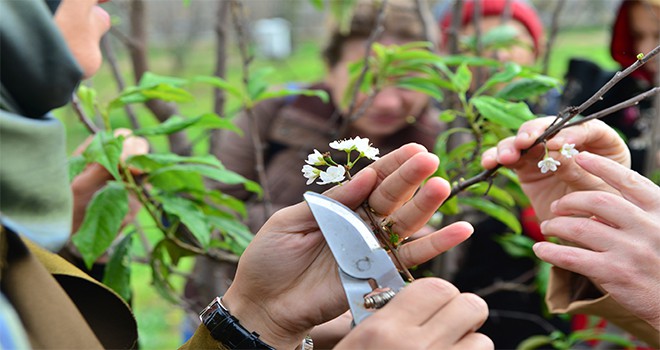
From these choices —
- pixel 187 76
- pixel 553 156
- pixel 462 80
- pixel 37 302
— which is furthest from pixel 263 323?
pixel 187 76

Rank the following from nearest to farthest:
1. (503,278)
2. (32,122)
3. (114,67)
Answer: (32,122) < (114,67) < (503,278)

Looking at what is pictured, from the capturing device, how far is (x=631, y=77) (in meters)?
2.43

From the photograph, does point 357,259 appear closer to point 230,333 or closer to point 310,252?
point 310,252

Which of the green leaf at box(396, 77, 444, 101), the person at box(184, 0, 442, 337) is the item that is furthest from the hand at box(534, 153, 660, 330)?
the person at box(184, 0, 442, 337)

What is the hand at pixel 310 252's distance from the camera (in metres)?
0.99

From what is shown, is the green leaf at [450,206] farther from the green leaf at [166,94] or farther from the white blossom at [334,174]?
the green leaf at [166,94]

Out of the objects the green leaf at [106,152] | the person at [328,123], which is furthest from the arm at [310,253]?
the person at [328,123]

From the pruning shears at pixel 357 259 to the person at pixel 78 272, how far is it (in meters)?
0.04

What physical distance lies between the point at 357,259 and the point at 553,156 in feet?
1.58

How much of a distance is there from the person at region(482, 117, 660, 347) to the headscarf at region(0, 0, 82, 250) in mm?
699

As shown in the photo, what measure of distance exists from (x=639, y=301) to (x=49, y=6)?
92 centimetres

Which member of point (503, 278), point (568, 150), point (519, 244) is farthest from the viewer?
point (503, 278)

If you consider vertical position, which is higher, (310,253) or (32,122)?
(32,122)

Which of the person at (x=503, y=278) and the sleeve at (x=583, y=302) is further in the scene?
the person at (x=503, y=278)
